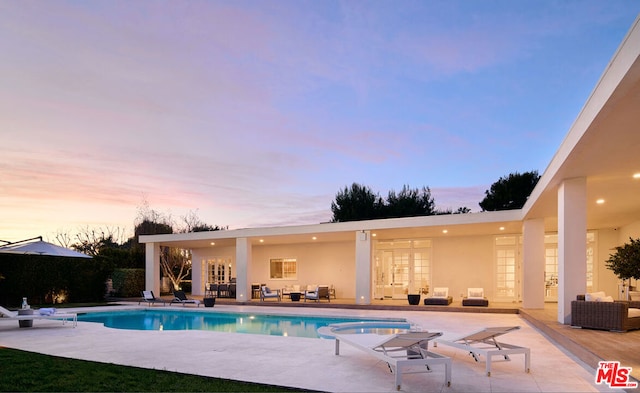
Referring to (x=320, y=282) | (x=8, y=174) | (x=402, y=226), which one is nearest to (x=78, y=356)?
(x=402, y=226)

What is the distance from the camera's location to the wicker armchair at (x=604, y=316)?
334 inches

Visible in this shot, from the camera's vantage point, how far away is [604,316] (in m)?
8.62

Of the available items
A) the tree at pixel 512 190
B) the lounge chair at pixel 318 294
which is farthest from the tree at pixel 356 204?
the lounge chair at pixel 318 294

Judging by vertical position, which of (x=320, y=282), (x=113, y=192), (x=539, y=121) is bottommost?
(x=320, y=282)

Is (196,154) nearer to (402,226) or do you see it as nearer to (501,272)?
(402,226)

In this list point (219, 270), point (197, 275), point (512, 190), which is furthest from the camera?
point (512, 190)

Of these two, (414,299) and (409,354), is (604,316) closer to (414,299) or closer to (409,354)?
(409,354)

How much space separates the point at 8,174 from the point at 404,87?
13578 mm

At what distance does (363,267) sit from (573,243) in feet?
26.9

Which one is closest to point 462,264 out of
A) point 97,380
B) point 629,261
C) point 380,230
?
point 380,230

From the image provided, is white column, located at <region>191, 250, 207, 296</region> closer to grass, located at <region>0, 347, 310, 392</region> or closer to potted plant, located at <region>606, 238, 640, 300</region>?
grass, located at <region>0, 347, 310, 392</region>

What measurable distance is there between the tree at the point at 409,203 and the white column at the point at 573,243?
2088 cm

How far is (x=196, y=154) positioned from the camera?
17.6 meters
